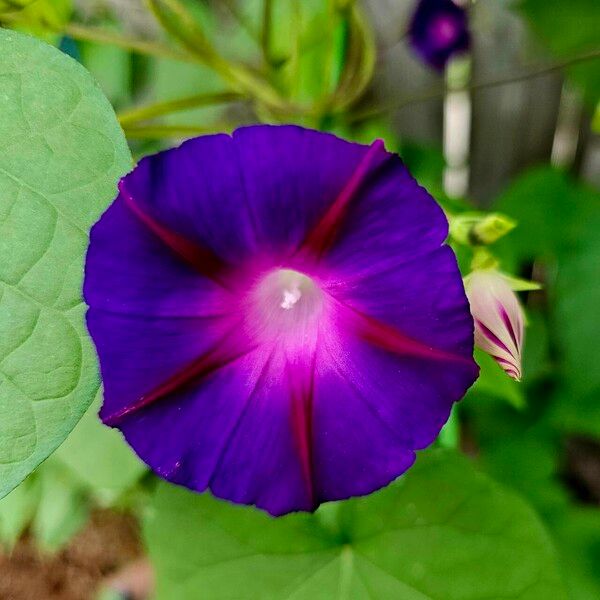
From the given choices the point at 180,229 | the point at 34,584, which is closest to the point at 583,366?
the point at 180,229

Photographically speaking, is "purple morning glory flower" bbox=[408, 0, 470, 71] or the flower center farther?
"purple morning glory flower" bbox=[408, 0, 470, 71]

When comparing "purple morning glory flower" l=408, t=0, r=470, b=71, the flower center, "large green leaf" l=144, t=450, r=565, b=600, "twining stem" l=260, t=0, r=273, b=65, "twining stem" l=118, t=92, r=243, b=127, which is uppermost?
"twining stem" l=260, t=0, r=273, b=65

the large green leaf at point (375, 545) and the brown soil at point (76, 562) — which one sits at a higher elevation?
the large green leaf at point (375, 545)

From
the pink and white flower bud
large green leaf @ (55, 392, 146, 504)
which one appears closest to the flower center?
the pink and white flower bud

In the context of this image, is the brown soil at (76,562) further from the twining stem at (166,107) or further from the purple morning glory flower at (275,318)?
the purple morning glory flower at (275,318)

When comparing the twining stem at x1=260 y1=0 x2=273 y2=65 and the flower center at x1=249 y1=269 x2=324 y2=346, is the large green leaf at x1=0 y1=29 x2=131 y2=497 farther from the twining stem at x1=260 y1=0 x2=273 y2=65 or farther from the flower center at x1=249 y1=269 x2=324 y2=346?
the twining stem at x1=260 y1=0 x2=273 y2=65

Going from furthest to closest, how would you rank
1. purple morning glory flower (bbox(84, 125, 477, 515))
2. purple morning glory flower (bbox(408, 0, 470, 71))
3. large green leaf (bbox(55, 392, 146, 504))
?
purple morning glory flower (bbox(408, 0, 470, 71)), large green leaf (bbox(55, 392, 146, 504)), purple morning glory flower (bbox(84, 125, 477, 515))

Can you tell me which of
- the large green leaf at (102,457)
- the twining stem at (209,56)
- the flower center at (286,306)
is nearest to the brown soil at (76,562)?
the large green leaf at (102,457)
